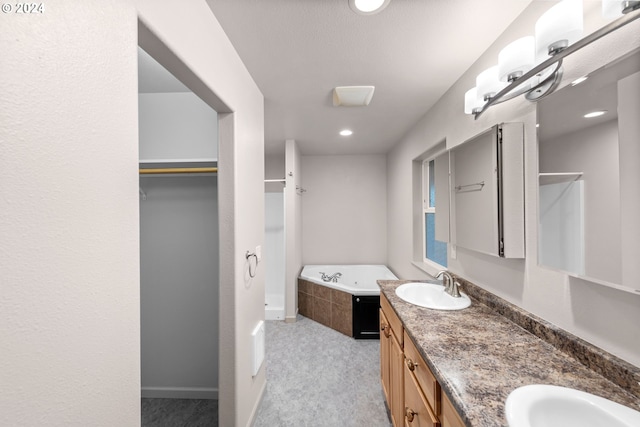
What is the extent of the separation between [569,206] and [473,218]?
0.61 metres

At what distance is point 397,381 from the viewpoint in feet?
4.91

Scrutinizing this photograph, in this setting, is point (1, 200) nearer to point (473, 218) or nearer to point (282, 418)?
point (473, 218)

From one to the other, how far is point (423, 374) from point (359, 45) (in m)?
1.71

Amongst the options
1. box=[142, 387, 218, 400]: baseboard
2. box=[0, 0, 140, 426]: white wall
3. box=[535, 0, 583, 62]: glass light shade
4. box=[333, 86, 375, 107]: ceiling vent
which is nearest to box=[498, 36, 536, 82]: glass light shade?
box=[535, 0, 583, 62]: glass light shade

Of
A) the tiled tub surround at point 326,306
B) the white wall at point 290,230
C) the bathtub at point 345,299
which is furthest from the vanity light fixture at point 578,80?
the white wall at point 290,230

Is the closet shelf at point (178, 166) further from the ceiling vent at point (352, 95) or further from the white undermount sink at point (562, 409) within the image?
the white undermount sink at point (562, 409)

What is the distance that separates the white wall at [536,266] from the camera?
32.8 inches

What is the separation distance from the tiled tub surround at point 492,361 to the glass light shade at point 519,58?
111 cm

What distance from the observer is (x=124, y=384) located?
0.68 metres

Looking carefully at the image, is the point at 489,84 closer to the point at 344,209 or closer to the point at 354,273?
the point at 344,209

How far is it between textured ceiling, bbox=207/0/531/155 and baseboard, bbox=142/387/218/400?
2.40 m

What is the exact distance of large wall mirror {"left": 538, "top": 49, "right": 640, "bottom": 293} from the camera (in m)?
0.79

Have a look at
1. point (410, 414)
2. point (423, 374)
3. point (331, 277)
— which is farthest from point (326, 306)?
point (423, 374)

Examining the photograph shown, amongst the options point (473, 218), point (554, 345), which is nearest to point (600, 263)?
point (554, 345)
